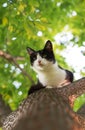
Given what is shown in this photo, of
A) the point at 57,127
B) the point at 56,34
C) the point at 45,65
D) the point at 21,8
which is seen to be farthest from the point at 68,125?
the point at 56,34

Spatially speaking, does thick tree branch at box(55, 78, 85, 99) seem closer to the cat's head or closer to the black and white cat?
the black and white cat

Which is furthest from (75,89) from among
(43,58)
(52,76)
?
(43,58)

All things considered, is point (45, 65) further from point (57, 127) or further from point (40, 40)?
point (57, 127)

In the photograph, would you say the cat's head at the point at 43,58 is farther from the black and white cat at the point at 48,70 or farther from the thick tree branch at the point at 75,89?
the thick tree branch at the point at 75,89

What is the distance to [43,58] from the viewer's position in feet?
19.3

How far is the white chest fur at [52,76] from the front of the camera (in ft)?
18.2

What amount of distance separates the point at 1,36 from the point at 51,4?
1.51 m

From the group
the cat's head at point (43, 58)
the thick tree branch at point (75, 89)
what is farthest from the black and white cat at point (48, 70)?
the thick tree branch at point (75, 89)

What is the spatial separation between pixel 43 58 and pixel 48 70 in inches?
11.6

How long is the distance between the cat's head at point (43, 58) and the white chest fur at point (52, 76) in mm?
126

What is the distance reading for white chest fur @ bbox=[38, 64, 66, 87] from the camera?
5547 millimetres

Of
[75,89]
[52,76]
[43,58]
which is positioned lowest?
[52,76]

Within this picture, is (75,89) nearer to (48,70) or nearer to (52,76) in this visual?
(52,76)

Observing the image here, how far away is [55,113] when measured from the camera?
597mm
